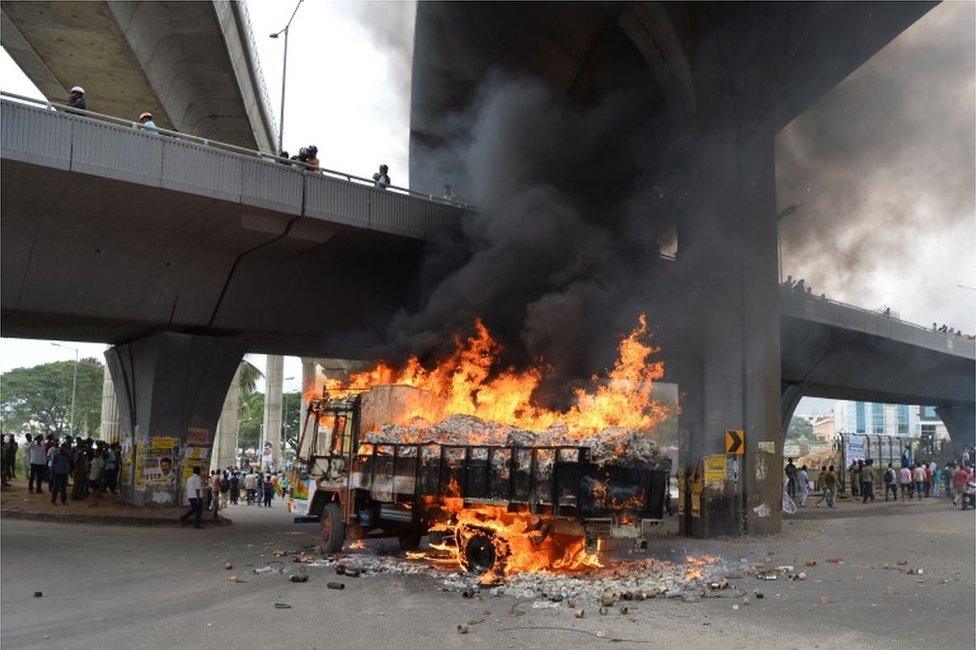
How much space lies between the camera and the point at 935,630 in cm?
758

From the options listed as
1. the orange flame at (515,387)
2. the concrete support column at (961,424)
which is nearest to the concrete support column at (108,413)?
the orange flame at (515,387)

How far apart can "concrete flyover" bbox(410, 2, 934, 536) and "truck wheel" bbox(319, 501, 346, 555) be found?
8.03 metres

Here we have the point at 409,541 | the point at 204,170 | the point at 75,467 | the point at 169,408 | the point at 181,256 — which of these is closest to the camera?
the point at 409,541

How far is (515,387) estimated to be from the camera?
1584 centimetres

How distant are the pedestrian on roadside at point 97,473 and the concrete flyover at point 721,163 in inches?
533

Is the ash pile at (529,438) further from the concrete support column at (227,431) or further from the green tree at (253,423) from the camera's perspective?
the green tree at (253,423)

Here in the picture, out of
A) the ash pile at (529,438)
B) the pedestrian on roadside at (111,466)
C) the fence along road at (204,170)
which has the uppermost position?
the fence along road at (204,170)

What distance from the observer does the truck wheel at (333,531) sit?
12.2 m

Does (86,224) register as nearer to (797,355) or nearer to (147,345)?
(147,345)

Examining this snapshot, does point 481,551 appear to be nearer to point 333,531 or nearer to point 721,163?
point 333,531

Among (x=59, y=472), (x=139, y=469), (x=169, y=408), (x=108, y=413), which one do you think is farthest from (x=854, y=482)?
(x=108, y=413)

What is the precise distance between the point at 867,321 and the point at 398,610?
88.2ft

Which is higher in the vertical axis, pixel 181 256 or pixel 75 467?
pixel 181 256

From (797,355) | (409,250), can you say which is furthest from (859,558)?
(797,355)
